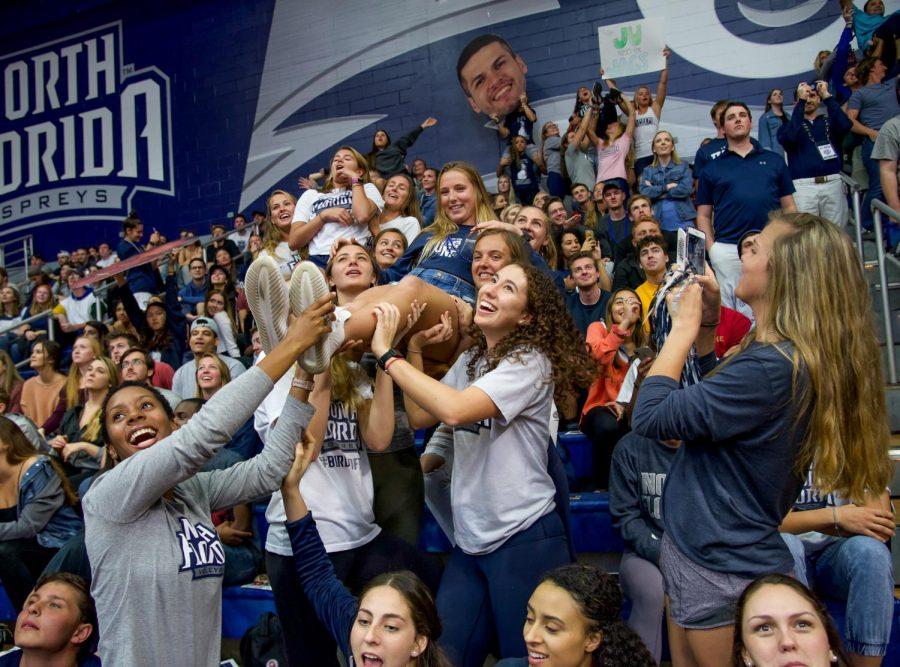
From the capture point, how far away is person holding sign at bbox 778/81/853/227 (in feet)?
18.4

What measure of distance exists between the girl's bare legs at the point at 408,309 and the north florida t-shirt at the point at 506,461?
1.22ft

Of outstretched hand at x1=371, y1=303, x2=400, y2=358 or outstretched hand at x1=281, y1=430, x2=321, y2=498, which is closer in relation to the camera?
outstretched hand at x1=281, y1=430, x2=321, y2=498

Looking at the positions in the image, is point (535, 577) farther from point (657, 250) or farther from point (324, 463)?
point (657, 250)

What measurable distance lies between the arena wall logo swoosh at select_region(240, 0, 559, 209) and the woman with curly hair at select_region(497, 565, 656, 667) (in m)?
9.36

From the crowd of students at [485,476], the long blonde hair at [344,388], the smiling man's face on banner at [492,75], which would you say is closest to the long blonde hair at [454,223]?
the crowd of students at [485,476]

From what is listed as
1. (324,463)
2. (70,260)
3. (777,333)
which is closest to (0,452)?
(324,463)

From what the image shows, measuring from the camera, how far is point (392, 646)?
1893 millimetres

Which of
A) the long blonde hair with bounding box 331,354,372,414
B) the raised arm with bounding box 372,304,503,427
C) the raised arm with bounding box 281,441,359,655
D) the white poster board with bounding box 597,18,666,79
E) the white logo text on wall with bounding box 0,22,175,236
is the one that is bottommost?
the raised arm with bounding box 281,441,359,655

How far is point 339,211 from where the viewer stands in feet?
14.9

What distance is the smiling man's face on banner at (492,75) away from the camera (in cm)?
980

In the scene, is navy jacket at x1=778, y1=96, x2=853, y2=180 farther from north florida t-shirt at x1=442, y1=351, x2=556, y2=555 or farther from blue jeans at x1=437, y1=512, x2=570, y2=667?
blue jeans at x1=437, y1=512, x2=570, y2=667

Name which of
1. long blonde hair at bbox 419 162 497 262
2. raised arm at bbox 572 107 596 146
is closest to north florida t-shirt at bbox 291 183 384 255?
long blonde hair at bbox 419 162 497 262

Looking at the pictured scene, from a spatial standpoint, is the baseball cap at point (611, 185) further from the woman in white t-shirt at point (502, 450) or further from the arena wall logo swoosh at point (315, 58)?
the woman in white t-shirt at point (502, 450)

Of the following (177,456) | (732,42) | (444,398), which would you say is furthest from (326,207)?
(732,42)
